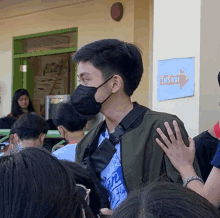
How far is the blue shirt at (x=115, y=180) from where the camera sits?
185 centimetres

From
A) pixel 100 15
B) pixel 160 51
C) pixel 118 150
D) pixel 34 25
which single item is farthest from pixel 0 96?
pixel 118 150

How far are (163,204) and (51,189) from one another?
0.33 metres

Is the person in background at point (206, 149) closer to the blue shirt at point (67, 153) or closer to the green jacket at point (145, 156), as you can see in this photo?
the green jacket at point (145, 156)

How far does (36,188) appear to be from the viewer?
0.98 meters

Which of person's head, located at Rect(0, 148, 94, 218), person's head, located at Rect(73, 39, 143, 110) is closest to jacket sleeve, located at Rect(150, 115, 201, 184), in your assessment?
person's head, located at Rect(73, 39, 143, 110)

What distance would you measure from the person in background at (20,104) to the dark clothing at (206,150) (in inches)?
180

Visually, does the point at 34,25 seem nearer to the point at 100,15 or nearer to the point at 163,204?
the point at 100,15

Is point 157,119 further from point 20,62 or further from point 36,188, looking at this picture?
point 20,62

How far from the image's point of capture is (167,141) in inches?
73.0

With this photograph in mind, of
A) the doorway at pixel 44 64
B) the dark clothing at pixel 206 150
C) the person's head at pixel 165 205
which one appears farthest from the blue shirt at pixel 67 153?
the doorway at pixel 44 64

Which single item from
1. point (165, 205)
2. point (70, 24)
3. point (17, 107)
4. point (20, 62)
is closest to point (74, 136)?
point (165, 205)

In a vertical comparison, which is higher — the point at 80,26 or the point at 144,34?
the point at 80,26

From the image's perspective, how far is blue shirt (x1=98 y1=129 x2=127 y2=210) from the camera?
1.85m

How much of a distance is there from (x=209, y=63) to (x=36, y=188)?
7.48 feet
